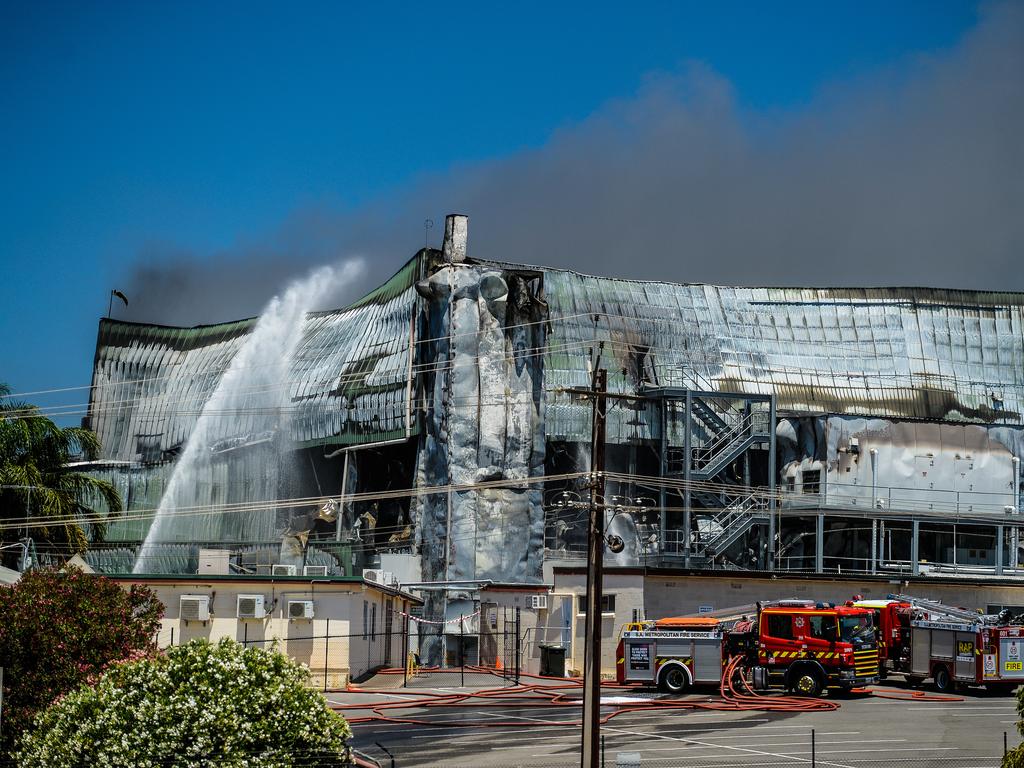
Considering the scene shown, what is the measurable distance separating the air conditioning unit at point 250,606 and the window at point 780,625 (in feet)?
51.5

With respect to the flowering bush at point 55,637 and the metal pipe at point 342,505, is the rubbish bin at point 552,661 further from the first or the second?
the flowering bush at point 55,637

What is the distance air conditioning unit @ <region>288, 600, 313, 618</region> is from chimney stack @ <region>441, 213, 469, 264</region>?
91.6 feet

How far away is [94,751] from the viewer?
20047mm

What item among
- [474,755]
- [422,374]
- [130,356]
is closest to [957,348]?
[422,374]

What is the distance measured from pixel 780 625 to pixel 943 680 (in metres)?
5.92

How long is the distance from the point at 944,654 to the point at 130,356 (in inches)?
2542

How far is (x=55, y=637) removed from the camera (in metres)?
26.9

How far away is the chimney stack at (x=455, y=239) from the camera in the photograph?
6900 cm

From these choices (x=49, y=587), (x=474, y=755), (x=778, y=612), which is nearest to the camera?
(x=49, y=587)

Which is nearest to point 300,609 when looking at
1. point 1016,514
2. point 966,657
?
point 966,657

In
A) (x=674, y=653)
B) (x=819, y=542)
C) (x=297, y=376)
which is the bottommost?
(x=674, y=653)

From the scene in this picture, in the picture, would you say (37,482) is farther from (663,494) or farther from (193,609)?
(663,494)

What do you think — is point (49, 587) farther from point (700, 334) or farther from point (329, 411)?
point (700, 334)

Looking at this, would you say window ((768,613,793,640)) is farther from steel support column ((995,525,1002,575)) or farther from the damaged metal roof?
steel support column ((995,525,1002,575))
